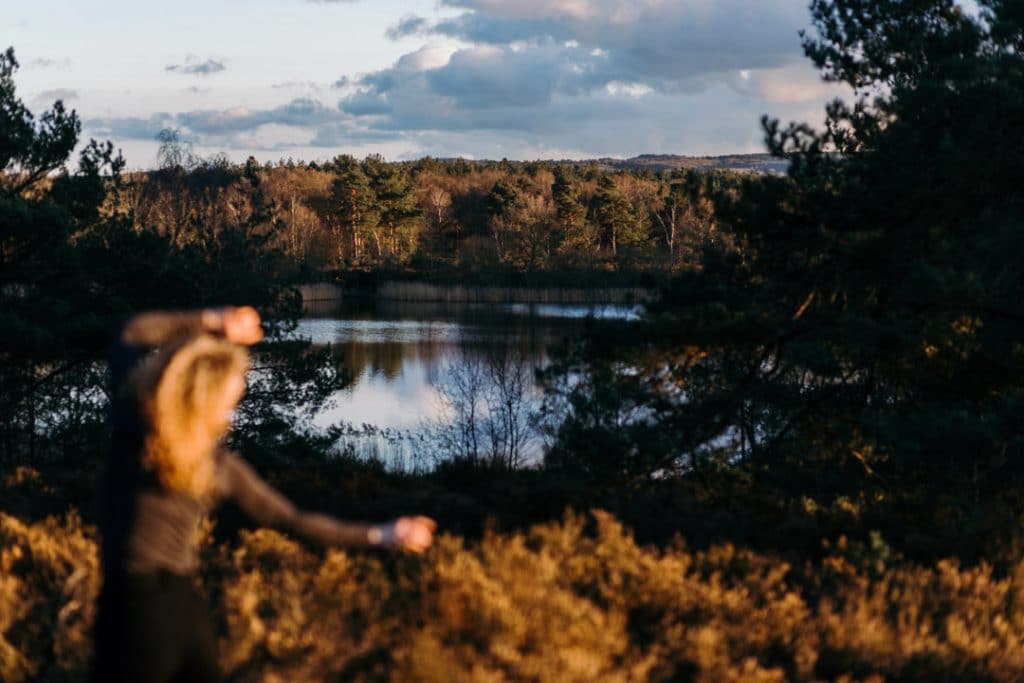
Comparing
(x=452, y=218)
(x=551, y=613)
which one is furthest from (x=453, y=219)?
(x=551, y=613)

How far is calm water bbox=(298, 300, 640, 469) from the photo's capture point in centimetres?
2389

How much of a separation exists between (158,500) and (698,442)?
9031 mm

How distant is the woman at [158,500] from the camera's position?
2824 millimetres

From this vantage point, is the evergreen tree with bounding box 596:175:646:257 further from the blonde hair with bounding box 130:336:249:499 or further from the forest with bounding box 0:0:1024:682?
the blonde hair with bounding box 130:336:249:499

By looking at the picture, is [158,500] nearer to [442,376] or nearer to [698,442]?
[698,442]

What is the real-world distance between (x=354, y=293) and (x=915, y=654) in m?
67.3

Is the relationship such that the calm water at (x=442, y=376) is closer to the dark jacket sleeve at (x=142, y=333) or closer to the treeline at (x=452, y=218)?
the dark jacket sleeve at (x=142, y=333)

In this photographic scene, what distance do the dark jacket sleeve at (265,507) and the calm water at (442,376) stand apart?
8446mm

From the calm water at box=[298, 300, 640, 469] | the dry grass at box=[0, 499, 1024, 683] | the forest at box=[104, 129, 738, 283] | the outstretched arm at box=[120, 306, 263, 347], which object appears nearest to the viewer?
the outstretched arm at box=[120, 306, 263, 347]

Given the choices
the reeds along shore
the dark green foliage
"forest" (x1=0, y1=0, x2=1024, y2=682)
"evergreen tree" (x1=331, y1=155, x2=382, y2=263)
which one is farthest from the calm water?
"evergreen tree" (x1=331, y1=155, x2=382, y2=263)

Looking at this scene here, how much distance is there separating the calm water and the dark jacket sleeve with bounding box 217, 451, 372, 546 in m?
8.45

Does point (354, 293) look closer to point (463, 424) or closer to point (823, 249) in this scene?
point (463, 424)

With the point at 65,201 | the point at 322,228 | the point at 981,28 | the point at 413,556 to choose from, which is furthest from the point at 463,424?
the point at 322,228

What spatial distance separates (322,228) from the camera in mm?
90625
